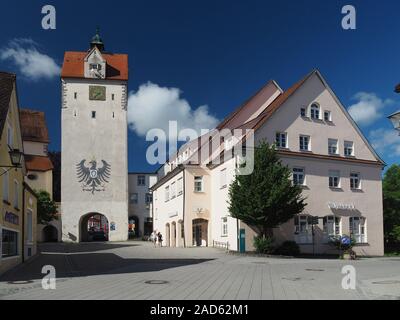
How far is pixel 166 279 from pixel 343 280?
5.82 meters

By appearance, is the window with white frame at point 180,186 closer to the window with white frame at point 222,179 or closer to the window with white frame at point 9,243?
the window with white frame at point 222,179

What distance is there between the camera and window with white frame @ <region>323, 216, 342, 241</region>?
123 ft

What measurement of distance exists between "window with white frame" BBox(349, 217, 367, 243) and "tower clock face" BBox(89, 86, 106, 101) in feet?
116

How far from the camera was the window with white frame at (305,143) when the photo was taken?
37.9 meters

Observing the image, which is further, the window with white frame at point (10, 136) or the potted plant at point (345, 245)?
the potted plant at point (345, 245)

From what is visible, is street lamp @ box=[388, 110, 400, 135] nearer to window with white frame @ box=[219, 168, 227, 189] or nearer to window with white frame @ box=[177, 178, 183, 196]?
window with white frame @ box=[219, 168, 227, 189]

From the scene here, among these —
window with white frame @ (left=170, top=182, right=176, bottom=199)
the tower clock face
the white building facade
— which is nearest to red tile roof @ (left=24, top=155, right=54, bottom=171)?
the tower clock face

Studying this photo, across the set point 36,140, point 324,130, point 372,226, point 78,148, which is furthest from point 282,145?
point 36,140

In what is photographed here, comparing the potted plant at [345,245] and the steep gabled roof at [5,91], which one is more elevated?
the steep gabled roof at [5,91]

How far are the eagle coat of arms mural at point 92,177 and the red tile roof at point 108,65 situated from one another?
11479mm

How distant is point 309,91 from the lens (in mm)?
38906

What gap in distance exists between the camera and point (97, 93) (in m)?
62.6

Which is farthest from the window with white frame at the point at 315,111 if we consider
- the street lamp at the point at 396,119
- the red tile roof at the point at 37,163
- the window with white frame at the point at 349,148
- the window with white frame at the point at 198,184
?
the red tile roof at the point at 37,163
